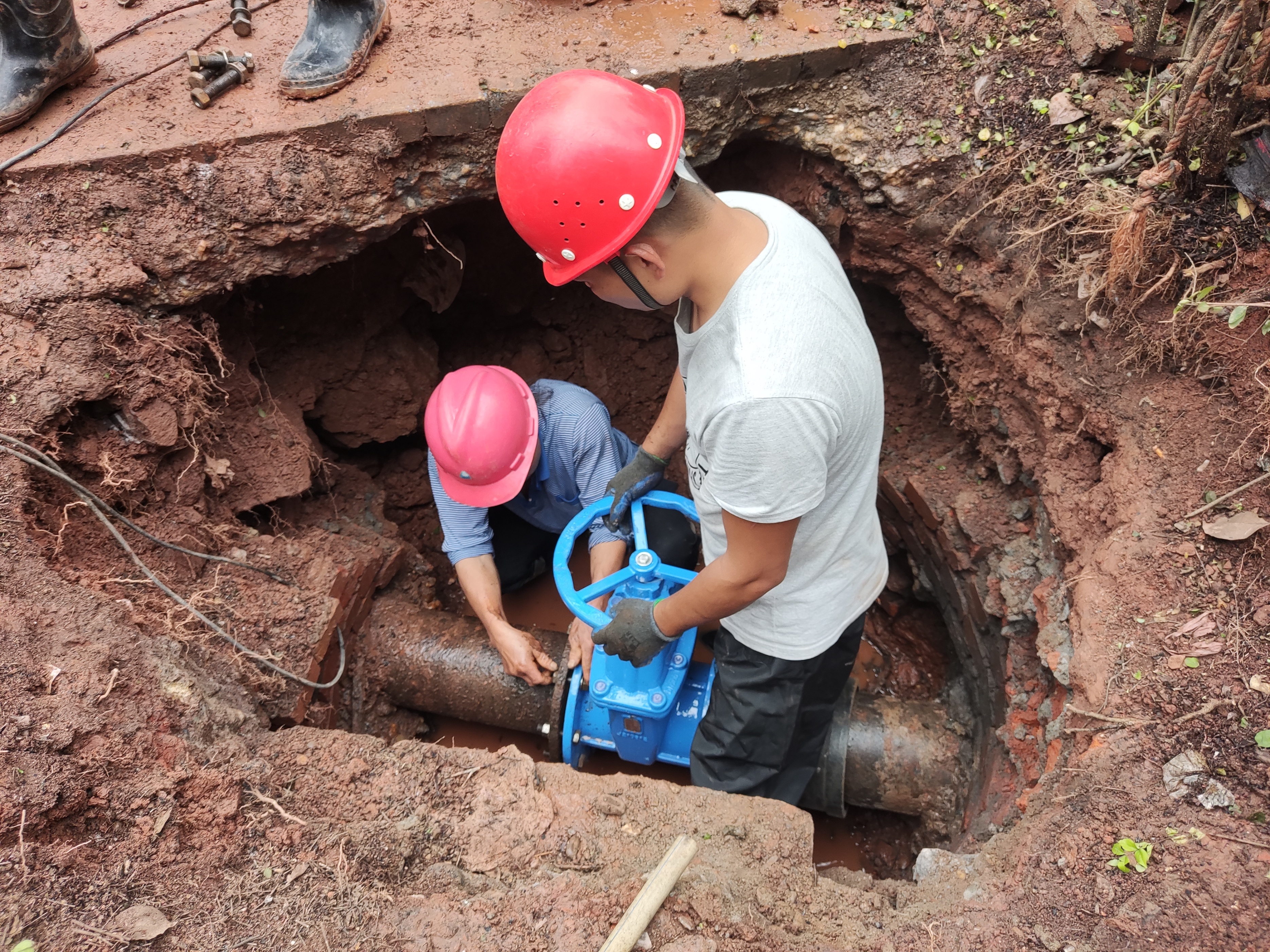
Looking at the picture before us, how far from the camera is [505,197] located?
1.54 metres

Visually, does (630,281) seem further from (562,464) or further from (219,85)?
(219,85)

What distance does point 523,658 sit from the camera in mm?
2588

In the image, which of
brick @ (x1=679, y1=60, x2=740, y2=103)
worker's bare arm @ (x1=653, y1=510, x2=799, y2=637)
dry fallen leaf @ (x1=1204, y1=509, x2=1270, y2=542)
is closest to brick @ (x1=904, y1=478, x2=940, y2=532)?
dry fallen leaf @ (x1=1204, y1=509, x2=1270, y2=542)

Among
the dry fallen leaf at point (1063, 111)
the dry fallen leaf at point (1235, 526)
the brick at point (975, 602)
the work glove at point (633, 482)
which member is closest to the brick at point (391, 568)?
the work glove at point (633, 482)

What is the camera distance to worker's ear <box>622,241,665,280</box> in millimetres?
1486

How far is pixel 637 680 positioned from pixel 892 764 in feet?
3.12

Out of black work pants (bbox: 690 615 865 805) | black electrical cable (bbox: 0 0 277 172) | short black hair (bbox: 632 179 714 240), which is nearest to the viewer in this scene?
short black hair (bbox: 632 179 714 240)

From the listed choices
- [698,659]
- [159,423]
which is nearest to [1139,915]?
[698,659]

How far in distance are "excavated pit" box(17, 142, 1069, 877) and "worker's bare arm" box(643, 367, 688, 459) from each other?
1190 millimetres

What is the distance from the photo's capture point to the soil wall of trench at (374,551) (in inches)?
63.2

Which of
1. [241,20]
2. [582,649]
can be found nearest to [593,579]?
[582,649]

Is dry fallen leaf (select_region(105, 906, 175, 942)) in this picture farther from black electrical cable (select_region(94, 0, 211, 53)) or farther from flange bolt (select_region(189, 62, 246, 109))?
black electrical cable (select_region(94, 0, 211, 53))

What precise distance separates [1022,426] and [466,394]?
79.4 inches

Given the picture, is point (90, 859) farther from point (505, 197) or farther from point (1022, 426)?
point (1022, 426)
